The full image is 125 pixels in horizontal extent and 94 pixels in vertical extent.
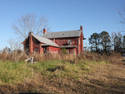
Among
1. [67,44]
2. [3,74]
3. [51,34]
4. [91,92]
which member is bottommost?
[91,92]

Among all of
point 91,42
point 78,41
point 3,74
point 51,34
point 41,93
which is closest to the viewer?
point 41,93

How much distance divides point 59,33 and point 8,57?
23.9 meters

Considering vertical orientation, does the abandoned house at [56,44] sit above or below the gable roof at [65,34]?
below

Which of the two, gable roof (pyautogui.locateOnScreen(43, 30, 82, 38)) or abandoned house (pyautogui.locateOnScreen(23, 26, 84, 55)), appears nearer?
abandoned house (pyautogui.locateOnScreen(23, 26, 84, 55))

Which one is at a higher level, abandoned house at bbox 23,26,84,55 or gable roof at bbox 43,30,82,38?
gable roof at bbox 43,30,82,38

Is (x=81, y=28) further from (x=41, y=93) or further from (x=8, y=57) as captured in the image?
(x=41, y=93)

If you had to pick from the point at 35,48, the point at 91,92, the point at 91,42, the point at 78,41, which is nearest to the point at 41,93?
the point at 91,92

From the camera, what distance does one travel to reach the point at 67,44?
2900 cm

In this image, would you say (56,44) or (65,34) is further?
(65,34)

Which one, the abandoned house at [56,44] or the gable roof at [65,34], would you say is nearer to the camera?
the abandoned house at [56,44]

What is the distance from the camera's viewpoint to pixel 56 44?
29297 millimetres

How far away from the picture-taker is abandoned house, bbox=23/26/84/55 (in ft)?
80.0

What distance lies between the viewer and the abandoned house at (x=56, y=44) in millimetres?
24391

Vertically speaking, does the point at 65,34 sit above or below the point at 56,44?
above
